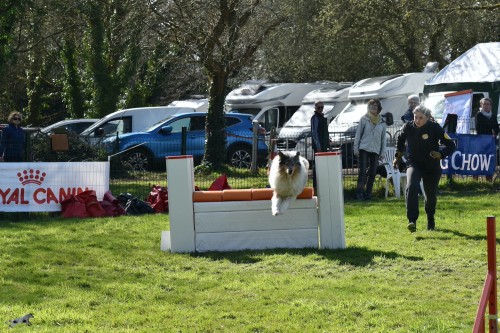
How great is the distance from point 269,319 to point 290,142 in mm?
13835

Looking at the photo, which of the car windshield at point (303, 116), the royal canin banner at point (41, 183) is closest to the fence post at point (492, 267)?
the royal canin banner at point (41, 183)

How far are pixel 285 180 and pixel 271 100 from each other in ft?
69.0

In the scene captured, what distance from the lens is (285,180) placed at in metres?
11.3

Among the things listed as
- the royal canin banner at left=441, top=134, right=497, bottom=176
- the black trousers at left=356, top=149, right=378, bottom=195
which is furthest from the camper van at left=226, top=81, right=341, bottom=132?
the black trousers at left=356, top=149, right=378, bottom=195

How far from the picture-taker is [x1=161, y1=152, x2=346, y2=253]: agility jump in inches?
455

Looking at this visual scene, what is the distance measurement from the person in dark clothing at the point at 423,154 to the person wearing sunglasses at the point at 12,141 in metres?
7.70

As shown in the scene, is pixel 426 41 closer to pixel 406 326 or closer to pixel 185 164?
pixel 185 164

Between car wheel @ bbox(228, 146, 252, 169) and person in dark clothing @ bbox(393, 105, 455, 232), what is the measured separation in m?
11.5

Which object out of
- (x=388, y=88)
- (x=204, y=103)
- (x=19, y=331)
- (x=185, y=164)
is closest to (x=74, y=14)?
(x=204, y=103)

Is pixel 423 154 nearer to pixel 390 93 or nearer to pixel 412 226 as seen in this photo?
pixel 412 226

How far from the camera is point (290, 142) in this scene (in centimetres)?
2144

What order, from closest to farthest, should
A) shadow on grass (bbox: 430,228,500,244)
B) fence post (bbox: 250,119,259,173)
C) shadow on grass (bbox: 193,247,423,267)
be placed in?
shadow on grass (bbox: 193,247,423,267)
shadow on grass (bbox: 430,228,500,244)
fence post (bbox: 250,119,259,173)

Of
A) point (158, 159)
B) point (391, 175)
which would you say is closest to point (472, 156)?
point (391, 175)

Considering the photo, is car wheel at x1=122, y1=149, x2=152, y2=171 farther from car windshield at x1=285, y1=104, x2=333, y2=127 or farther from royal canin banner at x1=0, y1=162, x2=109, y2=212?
car windshield at x1=285, y1=104, x2=333, y2=127
